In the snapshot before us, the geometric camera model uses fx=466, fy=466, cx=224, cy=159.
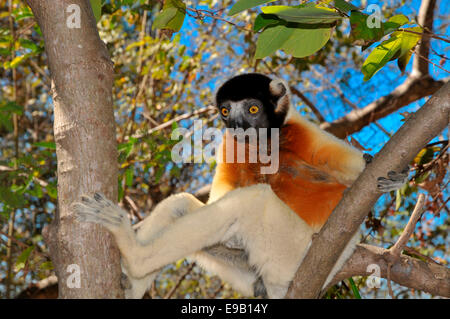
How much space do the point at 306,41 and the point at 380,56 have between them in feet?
1.27

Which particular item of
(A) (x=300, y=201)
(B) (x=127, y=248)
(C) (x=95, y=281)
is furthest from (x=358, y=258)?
(C) (x=95, y=281)

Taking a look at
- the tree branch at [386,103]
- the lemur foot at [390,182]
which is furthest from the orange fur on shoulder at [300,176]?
the tree branch at [386,103]

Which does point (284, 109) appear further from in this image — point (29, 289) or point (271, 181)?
point (29, 289)

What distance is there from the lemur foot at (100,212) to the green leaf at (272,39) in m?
1.15

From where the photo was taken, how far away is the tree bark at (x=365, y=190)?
88.1 inches

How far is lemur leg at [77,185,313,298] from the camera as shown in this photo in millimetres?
2854

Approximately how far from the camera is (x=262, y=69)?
712 centimetres

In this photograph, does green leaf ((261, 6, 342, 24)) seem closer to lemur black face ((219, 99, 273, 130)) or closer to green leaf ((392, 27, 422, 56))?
green leaf ((392, 27, 422, 56))

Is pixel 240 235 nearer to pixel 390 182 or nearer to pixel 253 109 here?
pixel 390 182

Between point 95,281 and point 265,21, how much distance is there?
1597mm

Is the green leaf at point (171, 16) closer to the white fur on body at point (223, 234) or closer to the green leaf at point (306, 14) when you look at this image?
the green leaf at point (306, 14)

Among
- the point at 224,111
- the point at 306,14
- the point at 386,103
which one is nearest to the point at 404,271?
the point at 224,111

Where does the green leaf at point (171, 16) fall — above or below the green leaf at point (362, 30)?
above

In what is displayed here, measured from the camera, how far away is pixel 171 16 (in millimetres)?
2619
